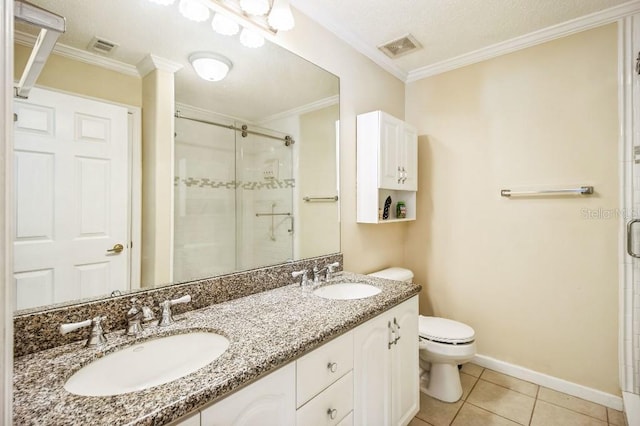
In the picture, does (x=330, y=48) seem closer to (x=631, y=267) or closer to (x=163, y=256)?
(x=163, y=256)

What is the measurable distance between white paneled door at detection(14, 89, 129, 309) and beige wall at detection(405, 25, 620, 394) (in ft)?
7.20

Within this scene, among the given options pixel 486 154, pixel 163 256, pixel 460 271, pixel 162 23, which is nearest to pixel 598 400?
pixel 460 271

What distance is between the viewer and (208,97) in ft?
4.36

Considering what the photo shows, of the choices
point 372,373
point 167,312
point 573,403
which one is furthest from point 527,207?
point 167,312

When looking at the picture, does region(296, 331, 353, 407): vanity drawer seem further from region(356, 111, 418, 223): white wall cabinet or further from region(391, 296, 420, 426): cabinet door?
region(356, 111, 418, 223): white wall cabinet

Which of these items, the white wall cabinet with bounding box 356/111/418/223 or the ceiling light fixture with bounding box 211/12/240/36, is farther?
the white wall cabinet with bounding box 356/111/418/223

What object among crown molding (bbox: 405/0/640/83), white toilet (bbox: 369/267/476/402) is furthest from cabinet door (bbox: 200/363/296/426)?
crown molding (bbox: 405/0/640/83)

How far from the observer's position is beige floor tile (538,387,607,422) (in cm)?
175

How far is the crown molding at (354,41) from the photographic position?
69.7 inches

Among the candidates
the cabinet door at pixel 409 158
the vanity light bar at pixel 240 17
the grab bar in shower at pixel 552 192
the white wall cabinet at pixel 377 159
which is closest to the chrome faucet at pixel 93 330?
the vanity light bar at pixel 240 17

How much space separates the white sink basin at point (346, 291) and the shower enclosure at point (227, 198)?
0.95ft

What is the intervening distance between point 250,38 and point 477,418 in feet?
7.87

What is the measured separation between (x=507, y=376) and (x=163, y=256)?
93.8 inches

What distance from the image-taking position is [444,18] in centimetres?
183
